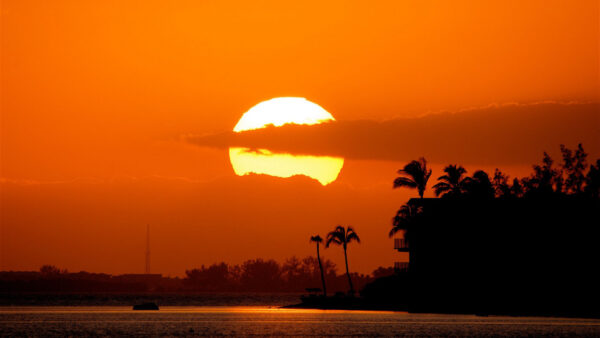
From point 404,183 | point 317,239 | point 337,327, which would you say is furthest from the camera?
point 317,239

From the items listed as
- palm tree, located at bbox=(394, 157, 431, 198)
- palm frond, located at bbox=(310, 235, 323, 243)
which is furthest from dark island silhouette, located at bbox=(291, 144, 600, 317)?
palm frond, located at bbox=(310, 235, 323, 243)

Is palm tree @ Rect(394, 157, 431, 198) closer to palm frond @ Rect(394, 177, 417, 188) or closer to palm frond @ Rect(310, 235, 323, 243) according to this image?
palm frond @ Rect(394, 177, 417, 188)

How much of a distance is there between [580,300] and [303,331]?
32702mm

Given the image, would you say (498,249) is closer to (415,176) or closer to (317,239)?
(415,176)

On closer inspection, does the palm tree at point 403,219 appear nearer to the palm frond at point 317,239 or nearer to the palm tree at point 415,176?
the palm tree at point 415,176

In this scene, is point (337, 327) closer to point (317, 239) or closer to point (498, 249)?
point (498, 249)

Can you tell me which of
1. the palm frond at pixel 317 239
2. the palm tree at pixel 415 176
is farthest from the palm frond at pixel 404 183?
the palm frond at pixel 317 239

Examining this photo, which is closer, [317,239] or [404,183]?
[404,183]

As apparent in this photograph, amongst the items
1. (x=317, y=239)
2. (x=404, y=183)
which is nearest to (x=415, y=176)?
(x=404, y=183)

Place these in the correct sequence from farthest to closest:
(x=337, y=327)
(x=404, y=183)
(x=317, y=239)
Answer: (x=317, y=239) → (x=404, y=183) → (x=337, y=327)

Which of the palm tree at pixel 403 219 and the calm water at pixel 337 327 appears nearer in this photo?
the calm water at pixel 337 327

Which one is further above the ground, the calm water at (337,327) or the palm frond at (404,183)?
the palm frond at (404,183)

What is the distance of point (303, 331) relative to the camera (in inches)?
4161

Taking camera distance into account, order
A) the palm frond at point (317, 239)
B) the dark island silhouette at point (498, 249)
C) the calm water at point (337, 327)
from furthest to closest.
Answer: the palm frond at point (317, 239) < the dark island silhouette at point (498, 249) < the calm water at point (337, 327)
